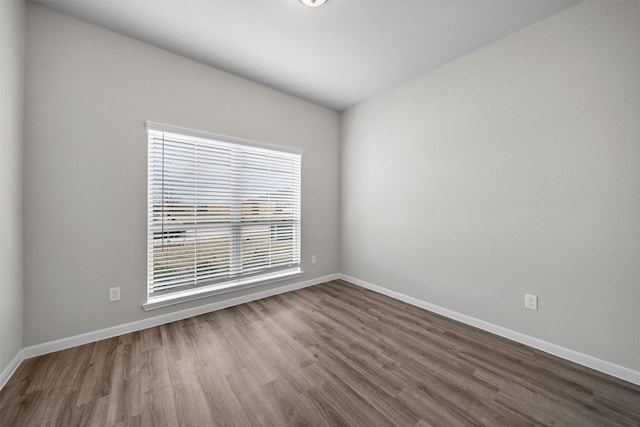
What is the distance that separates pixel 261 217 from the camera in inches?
123

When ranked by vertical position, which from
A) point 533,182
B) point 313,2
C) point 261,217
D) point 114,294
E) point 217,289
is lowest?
point 217,289

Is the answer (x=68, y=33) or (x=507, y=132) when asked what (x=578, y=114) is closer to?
(x=507, y=132)

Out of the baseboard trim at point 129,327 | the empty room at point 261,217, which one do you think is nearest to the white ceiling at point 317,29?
the empty room at point 261,217

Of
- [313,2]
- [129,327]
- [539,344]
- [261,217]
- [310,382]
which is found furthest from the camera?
[261,217]

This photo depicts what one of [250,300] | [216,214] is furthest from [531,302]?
[216,214]

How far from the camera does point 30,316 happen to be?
6.08ft

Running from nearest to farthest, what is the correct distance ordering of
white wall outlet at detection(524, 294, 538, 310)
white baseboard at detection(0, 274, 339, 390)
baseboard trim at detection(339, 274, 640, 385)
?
baseboard trim at detection(339, 274, 640, 385) < white baseboard at detection(0, 274, 339, 390) < white wall outlet at detection(524, 294, 538, 310)

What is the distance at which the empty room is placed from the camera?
5.09 feet

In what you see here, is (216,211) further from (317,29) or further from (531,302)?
(531,302)

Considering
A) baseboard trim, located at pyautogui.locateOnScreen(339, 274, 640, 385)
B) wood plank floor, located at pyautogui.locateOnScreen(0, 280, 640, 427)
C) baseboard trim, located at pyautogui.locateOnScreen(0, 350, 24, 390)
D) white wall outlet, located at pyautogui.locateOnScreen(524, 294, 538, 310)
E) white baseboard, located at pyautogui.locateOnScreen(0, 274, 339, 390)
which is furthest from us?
white wall outlet, located at pyautogui.locateOnScreen(524, 294, 538, 310)

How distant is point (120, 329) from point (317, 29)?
10.6 feet

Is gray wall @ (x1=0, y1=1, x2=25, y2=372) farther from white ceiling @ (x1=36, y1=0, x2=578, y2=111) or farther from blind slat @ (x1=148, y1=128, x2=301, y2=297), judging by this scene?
blind slat @ (x1=148, y1=128, x2=301, y2=297)

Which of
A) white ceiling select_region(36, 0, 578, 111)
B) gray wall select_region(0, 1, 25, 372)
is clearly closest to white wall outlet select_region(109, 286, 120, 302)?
gray wall select_region(0, 1, 25, 372)

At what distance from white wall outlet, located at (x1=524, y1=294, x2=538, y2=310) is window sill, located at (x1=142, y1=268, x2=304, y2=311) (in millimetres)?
2475
